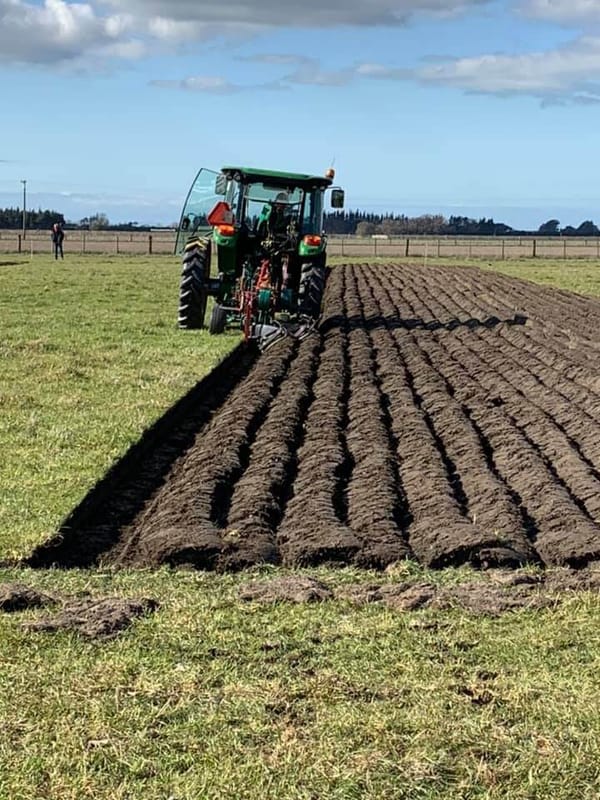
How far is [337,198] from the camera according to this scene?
54.8 ft

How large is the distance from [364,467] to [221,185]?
9.03 metres

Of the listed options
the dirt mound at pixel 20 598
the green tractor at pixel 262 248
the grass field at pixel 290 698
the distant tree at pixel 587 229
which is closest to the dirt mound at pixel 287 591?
the grass field at pixel 290 698

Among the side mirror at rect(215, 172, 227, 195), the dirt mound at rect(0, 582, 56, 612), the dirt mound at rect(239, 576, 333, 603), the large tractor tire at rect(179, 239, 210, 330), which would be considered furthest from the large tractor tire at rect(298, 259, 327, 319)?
the dirt mound at rect(0, 582, 56, 612)

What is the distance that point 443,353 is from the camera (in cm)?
1495

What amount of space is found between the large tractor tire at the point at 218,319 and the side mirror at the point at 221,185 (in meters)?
1.59

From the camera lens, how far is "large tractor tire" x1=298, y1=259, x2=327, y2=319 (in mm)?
16188

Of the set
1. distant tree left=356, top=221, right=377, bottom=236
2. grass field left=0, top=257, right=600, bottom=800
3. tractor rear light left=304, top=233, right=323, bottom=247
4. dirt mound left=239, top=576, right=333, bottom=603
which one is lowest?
grass field left=0, top=257, right=600, bottom=800

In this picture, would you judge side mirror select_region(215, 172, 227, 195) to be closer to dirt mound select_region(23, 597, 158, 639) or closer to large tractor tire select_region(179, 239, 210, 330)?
large tractor tire select_region(179, 239, 210, 330)

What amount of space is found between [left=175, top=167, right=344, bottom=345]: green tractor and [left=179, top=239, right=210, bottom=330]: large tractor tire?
0.05 ft

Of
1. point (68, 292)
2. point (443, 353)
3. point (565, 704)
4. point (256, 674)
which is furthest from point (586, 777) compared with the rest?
point (68, 292)

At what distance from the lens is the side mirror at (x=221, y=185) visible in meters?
16.1

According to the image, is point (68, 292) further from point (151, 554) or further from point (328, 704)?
A: point (328, 704)

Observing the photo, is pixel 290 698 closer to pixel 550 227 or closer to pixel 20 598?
pixel 20 598

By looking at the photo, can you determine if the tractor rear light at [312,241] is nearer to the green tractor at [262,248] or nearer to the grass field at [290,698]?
the green tractor at [262,248]
